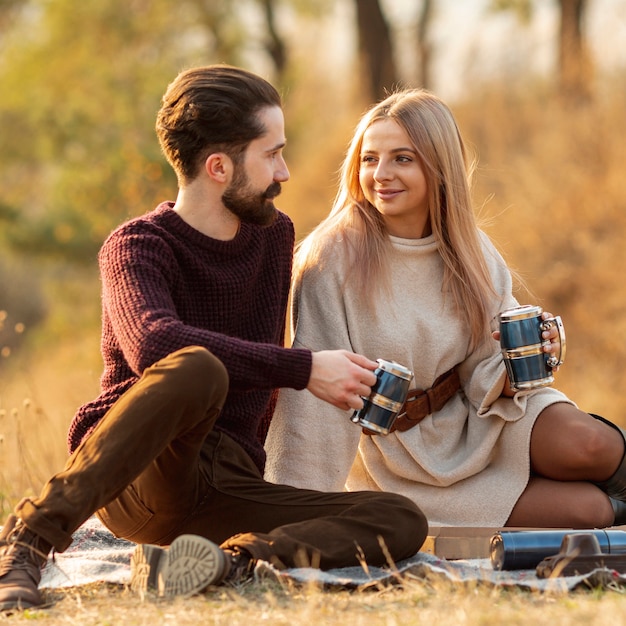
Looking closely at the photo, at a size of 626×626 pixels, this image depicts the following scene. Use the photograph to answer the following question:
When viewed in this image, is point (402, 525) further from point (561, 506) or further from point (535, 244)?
point (535, 244)

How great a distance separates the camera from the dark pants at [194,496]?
296 centimetres

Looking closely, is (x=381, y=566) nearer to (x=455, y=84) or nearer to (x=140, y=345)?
(x=140, y=345)

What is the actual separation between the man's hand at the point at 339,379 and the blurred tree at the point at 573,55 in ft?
30.5

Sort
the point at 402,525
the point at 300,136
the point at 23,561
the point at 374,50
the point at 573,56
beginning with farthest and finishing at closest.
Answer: the point at 300,136 → the point at 374,50 → the point at 573,56 → the point at 402,525 → the point at 23,561

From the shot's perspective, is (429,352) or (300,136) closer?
(429,352)

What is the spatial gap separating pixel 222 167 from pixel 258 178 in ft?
0.38

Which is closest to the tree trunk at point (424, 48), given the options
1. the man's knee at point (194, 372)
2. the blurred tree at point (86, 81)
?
the blurred tree at point (86, 81)

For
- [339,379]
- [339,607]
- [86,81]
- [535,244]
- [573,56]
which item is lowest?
[339,607]

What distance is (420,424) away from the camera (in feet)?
13.3

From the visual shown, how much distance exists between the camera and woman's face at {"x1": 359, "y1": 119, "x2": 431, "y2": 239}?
4.07 metres

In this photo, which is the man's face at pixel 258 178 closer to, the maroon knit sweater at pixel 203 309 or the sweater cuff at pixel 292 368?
the maroon knit sweater at pixel 203 309

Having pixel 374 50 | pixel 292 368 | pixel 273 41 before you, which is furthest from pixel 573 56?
pixel 292 368

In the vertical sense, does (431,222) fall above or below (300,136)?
below

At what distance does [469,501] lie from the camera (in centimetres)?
400
